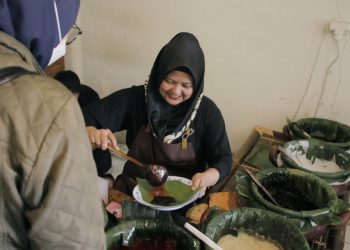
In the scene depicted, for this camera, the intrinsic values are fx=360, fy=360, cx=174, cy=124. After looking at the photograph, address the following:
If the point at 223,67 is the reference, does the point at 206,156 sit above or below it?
below

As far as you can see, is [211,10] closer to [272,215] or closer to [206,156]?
[206,156]

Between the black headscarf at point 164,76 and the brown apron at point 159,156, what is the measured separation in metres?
0.04

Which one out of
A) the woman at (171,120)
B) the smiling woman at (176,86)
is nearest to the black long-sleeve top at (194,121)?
the woman at (171,120)

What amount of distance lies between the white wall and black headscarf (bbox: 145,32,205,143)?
742 millimetres

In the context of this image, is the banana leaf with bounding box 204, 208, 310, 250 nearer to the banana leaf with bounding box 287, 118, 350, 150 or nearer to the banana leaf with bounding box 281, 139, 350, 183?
the banana leaf with bounding box 281, 139, 350, 183

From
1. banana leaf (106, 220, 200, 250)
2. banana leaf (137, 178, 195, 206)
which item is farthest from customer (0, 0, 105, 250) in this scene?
banana leaf (137, 178, 195, 206)

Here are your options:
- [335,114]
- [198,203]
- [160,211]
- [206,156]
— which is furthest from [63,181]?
[335,114]

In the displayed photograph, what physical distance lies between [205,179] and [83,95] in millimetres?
1312

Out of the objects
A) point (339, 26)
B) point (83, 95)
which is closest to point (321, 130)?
point (339, 26)

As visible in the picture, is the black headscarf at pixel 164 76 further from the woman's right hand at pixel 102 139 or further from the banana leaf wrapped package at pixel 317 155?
the banana leaf wrapped package at pixel 317 155

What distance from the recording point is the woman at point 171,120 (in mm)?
1552

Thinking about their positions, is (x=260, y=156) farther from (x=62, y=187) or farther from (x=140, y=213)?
(x=62, y=187)

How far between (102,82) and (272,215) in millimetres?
1850

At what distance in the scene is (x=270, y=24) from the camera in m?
2.16
